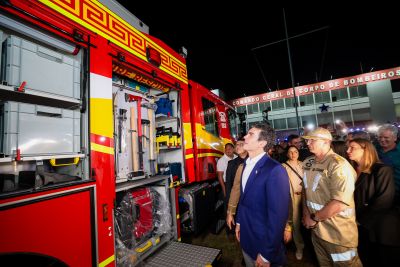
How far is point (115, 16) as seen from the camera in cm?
249

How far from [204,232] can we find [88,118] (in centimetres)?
348

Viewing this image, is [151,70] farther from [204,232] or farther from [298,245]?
[298,245]

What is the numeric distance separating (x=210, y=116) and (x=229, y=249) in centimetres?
298

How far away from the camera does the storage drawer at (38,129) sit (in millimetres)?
1487

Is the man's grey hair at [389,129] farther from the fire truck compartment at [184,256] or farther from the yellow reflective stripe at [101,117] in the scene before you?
the yellow reflective stripe at [101,117]

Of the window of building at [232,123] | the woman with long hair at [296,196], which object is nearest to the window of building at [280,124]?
the window of building at [232,123]

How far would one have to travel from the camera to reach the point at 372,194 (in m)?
2.38

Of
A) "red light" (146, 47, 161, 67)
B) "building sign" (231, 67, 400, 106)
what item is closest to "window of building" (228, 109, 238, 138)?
"red light" (146, 47, 161, 67)

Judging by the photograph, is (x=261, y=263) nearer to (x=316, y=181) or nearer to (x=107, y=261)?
(x=316, y=181)

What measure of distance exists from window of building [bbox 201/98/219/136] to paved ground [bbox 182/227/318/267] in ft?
7.72

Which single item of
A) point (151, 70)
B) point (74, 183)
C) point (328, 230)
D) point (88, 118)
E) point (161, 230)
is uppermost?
point (151, 70)

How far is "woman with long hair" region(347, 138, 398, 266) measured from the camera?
229 centimetres

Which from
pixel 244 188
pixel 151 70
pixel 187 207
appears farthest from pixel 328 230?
pixel 151 70

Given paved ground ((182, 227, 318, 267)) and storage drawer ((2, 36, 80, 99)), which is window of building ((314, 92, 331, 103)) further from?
storage drawer ((2, 36, 80, 99))
